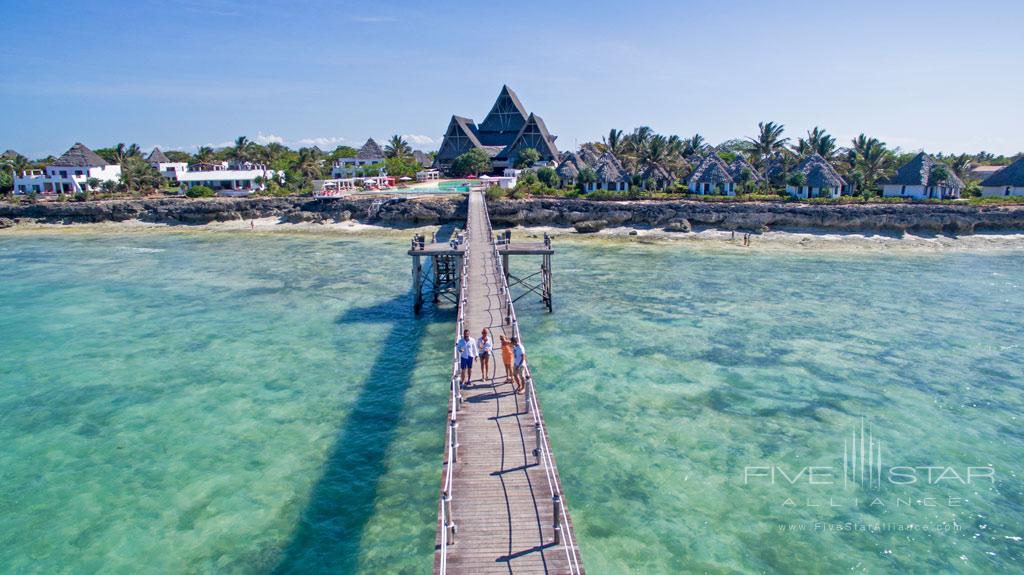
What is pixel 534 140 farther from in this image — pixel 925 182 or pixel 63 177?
pixel 63 177

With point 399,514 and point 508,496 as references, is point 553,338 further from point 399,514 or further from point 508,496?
point 508,496

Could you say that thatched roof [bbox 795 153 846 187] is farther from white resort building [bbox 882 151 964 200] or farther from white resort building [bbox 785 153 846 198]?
white resort building [bbox 882 151 964 200]

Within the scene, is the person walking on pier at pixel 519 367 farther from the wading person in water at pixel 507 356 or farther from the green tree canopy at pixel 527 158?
the green tree canopy at pixel 527 158

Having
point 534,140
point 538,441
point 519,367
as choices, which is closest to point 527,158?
point 534,140

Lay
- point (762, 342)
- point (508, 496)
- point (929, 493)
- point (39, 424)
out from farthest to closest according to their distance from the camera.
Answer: point (762, 342)
point (39, 424)
point (929, 493)
point (508, 496)

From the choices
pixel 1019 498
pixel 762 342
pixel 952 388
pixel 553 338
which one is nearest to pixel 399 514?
pixel 553 338

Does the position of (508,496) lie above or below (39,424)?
above

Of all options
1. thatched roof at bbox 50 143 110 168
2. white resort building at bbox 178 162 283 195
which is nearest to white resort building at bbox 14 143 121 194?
thatched roof at bbox 50 143 110 168
